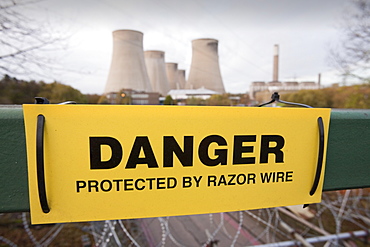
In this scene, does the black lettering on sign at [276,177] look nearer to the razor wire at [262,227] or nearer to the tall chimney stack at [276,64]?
the razor wire at [262,227]

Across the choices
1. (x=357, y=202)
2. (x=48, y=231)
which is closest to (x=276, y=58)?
(x=357, y=202)

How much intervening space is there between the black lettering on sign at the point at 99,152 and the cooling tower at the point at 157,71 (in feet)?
41.2

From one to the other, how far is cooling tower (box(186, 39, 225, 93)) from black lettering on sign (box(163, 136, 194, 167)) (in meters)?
11.6

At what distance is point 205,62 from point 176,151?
11.7m

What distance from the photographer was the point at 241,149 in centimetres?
32

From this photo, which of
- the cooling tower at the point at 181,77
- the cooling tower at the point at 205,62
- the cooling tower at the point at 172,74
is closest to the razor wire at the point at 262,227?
the cooling tower at the point at 205,62

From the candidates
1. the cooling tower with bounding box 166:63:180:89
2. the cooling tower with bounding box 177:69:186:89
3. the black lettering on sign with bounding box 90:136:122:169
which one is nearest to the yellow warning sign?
the black lettering on sign with bounding box 90:136:122:169

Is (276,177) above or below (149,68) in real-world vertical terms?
below

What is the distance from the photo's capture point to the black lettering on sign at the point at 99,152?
0.29m

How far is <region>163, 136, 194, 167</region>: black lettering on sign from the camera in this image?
0.97 feet

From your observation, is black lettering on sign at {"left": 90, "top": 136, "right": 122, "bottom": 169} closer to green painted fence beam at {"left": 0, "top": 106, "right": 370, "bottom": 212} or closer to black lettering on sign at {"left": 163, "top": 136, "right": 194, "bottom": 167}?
black lettering on sign at {"left": 163, "top": 136, "right": 194, "bottom": 167}

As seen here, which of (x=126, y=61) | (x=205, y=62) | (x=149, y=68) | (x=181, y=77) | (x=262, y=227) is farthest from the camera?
(x=181, y=77)

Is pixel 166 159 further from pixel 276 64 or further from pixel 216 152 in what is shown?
pixel 276 64

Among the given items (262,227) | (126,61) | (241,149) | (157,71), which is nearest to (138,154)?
(241,149)
